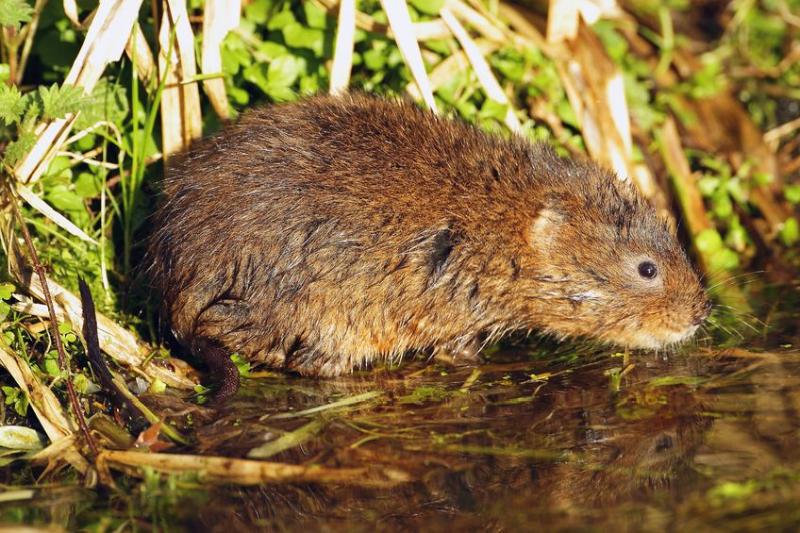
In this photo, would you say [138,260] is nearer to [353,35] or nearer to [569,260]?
[353,35]

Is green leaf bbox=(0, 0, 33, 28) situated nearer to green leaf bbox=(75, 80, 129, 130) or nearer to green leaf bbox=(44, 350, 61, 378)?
green leaf bbox=(75, 80, 129, 130)

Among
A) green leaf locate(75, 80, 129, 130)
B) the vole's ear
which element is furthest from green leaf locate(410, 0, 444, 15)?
green leaf locate(75, 80, 129, 130)

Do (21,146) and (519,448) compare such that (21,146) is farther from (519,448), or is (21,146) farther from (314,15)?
Result: (519,448)

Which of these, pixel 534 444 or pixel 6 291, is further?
pixel 6 291

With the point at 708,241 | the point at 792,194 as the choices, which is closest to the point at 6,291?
the point at 708,241

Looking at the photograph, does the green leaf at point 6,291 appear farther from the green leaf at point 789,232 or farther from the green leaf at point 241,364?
the green leaf at point 789,232

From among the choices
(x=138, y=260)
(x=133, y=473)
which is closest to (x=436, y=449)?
(x=133, y=473)
